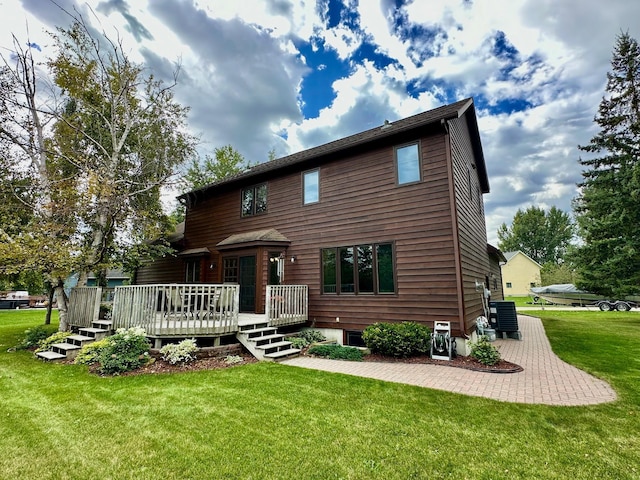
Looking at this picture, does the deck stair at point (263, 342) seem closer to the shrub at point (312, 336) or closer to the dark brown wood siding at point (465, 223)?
the shrub at point (312, 336)

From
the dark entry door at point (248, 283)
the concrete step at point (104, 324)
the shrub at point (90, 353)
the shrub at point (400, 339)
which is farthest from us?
the dark entry door at point (248, 283)

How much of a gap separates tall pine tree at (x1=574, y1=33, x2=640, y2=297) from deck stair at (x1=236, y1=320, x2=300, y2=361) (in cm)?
1838

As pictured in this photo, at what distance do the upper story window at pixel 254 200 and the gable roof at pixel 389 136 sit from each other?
524 millimetres

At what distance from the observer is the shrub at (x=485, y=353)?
6594 millimetres

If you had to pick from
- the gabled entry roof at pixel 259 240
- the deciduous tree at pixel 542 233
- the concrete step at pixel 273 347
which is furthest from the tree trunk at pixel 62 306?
the deciduous tree at pixel 542 233

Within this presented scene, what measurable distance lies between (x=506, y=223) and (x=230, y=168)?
160 feet

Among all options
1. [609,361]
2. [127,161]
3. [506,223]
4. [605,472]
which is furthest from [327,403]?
[506,223]

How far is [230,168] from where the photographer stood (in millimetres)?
27344

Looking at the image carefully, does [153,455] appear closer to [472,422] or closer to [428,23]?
[472,422]

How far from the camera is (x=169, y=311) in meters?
6.85

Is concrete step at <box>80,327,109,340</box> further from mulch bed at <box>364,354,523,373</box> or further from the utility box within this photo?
the utility box

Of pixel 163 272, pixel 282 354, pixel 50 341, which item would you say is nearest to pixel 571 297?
pixel 282 354

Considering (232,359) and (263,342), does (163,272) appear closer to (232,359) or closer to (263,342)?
(263,342)

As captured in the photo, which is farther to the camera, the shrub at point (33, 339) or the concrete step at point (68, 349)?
the shrub at point (33, 339)
